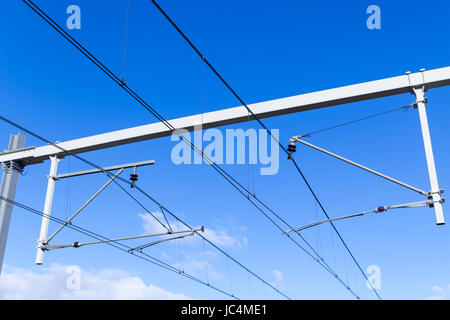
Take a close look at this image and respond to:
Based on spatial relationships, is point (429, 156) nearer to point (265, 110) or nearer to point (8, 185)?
point (265, 110)

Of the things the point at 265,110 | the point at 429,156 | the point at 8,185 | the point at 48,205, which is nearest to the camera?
the point at 429,156

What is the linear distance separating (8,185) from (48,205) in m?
1.23

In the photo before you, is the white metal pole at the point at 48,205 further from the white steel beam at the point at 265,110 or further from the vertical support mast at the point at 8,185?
the vertical support mast at the point at 8,185

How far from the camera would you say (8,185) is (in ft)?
41.5

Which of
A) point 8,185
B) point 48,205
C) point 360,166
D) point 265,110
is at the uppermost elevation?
point 265,110

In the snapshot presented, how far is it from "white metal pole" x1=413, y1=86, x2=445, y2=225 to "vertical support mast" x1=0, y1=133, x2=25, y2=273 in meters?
10.1

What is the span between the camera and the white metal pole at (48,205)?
39.5 feet

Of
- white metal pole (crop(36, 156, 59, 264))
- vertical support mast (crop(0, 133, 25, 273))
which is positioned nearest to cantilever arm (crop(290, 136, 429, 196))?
white metal pole (crop(36, 156, 59, 264))

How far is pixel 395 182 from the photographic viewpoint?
8750mm

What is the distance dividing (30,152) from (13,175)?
0.76 meters

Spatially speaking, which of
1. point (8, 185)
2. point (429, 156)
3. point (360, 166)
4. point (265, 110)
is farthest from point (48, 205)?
point (429, 156)

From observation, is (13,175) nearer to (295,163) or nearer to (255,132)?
(255,132)
